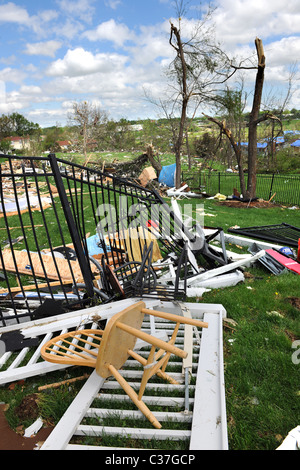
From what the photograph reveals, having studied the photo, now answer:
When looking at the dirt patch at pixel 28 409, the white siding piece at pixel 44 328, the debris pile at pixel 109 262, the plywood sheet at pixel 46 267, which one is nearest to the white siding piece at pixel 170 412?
the dirt patch at pixel 28 409

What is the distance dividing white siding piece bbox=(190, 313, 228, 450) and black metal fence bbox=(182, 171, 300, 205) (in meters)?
13.3

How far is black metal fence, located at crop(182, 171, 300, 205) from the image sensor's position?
15.4 m

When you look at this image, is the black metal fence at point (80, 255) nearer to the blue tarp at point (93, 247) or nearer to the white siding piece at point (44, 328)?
the blue tarp at point (93, 247)

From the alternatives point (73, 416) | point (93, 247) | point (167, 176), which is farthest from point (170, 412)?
point (167, 176)

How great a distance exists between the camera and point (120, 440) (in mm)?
1959

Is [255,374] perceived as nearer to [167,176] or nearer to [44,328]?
[44,328]

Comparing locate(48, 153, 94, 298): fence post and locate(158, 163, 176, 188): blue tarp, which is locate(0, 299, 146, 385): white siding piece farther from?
locate(158, 163, 176, 188): blue tarp

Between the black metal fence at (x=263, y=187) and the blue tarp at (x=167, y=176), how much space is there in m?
1.35

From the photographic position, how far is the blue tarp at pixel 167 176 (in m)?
19.0

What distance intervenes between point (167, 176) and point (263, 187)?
256 inches

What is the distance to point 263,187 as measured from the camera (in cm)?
1988

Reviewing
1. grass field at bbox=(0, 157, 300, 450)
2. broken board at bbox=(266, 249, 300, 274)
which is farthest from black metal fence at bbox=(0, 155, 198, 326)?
broken board at bbox=(266, 249, 300, 274)

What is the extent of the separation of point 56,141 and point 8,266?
147ft

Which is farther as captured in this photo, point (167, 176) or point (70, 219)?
point (167, 176)
